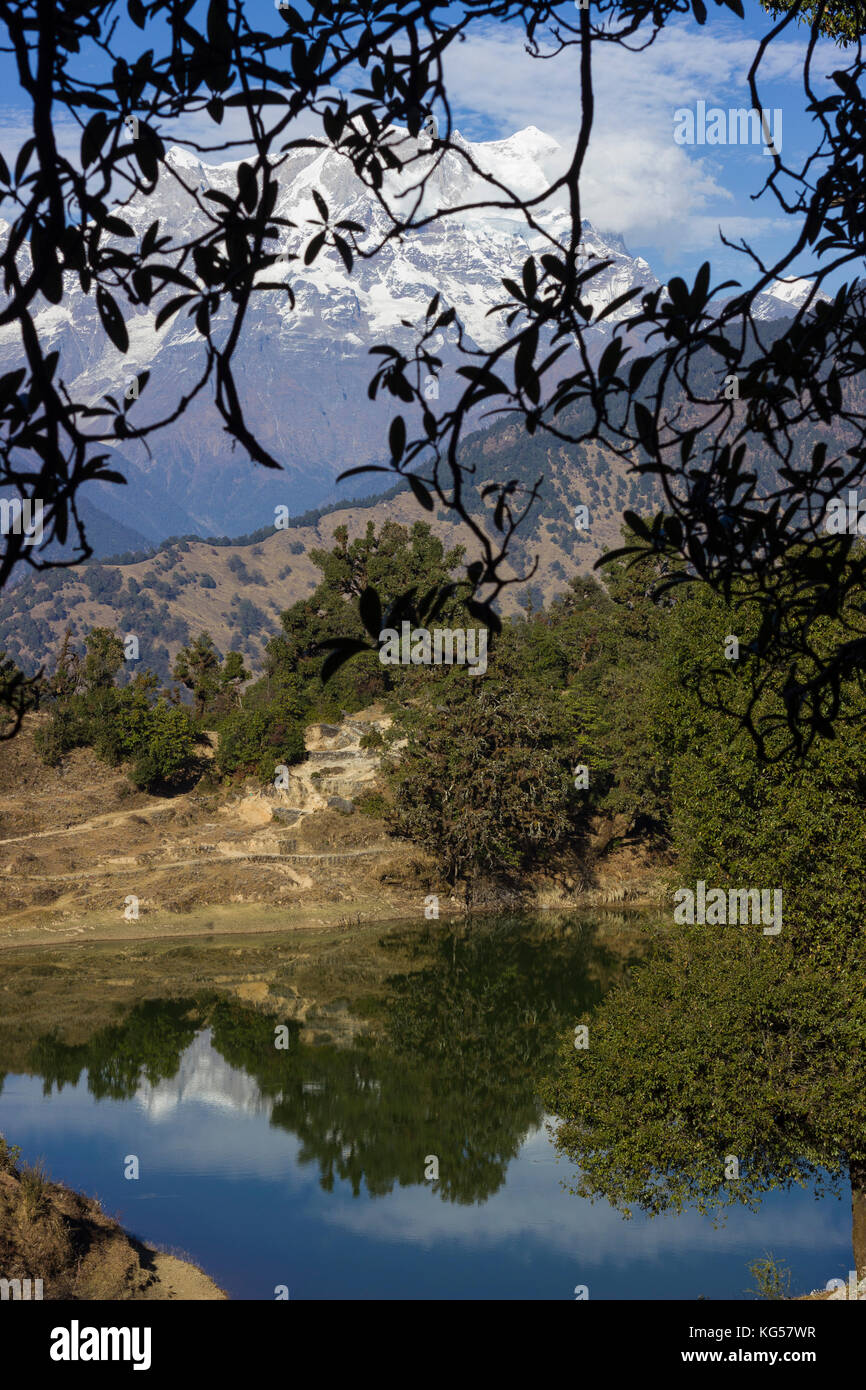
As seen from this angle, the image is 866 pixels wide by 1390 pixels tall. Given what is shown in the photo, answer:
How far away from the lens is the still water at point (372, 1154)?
17.8 meters

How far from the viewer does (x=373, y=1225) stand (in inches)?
761

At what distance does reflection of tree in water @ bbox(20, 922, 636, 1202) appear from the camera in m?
22.0

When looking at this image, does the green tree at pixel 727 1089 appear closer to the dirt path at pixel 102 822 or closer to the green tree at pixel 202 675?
the dirt path at pixel 102 822

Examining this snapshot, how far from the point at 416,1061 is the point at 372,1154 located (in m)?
4.93

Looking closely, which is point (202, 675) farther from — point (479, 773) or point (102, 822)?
point (479, 773)

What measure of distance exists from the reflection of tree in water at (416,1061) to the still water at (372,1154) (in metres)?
0.06

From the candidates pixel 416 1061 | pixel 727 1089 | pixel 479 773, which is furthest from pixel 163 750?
pixel 727 1089

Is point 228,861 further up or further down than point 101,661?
further down

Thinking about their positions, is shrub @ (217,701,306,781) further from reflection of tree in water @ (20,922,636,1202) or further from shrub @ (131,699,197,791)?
reflection of tree in water @ (20,922,636,1202)

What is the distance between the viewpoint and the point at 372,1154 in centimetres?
2184

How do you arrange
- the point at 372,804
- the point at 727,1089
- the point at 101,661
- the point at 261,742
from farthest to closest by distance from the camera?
the point at 101,661 → the point at 261,742 → the point at 372,804 → the point at 727,1089
